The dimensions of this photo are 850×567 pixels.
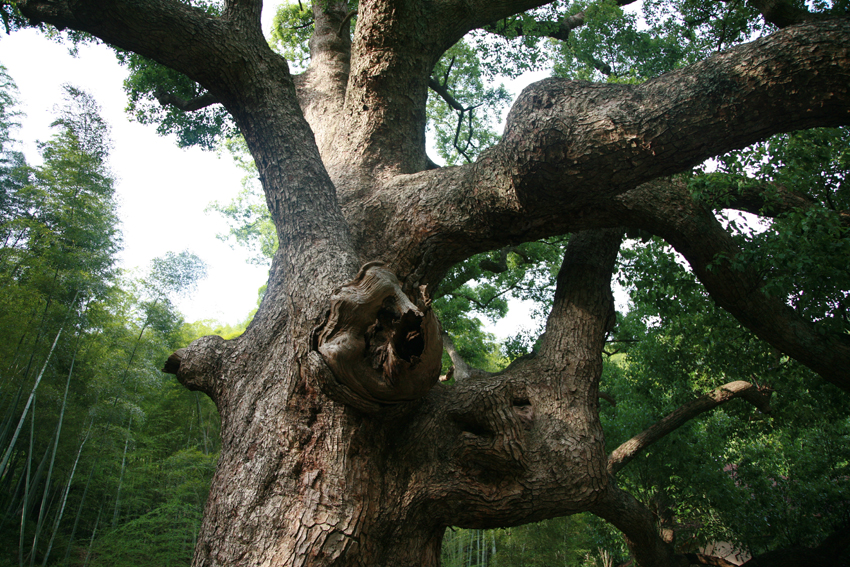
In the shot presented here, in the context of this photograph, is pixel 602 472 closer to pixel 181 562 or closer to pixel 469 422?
pixel 469 422

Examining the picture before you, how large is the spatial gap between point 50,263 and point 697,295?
30.2 ft

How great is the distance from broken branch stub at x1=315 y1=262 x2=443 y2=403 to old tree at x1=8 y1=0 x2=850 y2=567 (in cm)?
1

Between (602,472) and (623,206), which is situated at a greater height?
(623,206)

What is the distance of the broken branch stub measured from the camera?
203 centimetres

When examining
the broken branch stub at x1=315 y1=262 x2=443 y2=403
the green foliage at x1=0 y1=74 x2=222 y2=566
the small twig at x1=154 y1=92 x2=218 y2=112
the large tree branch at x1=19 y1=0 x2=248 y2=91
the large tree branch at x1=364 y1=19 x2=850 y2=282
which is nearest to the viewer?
the large tree branch at x1=364 y1=19 x2=850 y2=282

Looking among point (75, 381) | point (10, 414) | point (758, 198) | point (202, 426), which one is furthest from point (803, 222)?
point (202, 426)

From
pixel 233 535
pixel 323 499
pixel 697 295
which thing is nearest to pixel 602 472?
pixel 323 499

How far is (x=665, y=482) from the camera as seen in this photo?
24.4 ft

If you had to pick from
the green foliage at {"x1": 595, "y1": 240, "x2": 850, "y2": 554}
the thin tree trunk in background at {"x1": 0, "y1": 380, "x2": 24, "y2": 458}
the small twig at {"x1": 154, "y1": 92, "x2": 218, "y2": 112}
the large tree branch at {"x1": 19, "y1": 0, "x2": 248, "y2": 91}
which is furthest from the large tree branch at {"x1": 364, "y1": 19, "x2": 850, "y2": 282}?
the thin tree trunk in background at {"x1": 0, "y1": 380, "x2": 24, "y2": 458}

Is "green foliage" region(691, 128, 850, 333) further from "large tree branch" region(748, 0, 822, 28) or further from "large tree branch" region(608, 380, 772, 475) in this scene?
"large tree branch" region(608, 380, 772, 475)

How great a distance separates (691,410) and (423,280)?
438cm

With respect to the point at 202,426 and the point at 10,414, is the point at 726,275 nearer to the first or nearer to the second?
the point at 10,414

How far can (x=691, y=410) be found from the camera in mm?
5684

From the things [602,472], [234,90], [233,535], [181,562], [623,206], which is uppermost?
[234,90]
